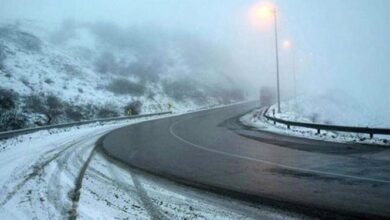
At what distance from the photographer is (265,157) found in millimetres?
13680

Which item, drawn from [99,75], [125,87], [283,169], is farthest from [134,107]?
[283,169]

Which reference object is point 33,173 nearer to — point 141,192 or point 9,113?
point 141,192

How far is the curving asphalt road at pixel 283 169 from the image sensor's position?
25.5ft

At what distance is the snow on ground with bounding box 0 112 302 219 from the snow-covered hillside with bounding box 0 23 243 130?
17.3m

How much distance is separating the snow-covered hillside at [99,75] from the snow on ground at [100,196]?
17308 mm

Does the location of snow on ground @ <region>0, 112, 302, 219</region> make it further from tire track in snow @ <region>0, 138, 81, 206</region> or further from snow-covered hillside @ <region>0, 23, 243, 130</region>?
snow-covered hillside @ <region>0, 23, 243, 130</region>

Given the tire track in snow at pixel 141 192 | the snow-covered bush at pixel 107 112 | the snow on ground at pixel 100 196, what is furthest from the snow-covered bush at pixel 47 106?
the tire track in snow at pixel 141 192

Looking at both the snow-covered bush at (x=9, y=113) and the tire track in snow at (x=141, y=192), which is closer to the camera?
the tire track in snow at (x=141, y=192)

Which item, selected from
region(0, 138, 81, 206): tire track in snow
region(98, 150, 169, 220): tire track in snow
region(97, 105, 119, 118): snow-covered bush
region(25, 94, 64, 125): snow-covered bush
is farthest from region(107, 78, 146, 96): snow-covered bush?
region(98, 150, 169, 220): tire track in snow

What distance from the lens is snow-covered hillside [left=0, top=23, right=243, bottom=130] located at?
34531mm

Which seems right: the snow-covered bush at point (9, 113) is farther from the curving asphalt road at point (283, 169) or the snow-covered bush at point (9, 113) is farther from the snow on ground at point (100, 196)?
the snow on ground at point (100, 196)

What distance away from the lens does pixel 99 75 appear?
54812 mm

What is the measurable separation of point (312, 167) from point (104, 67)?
52768 mm

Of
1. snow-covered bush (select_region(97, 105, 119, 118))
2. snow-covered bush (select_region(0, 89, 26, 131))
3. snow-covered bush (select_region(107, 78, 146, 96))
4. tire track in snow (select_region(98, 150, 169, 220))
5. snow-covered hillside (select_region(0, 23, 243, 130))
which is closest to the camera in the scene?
tire track in snow (select_region(98, 150, 169, 220))
